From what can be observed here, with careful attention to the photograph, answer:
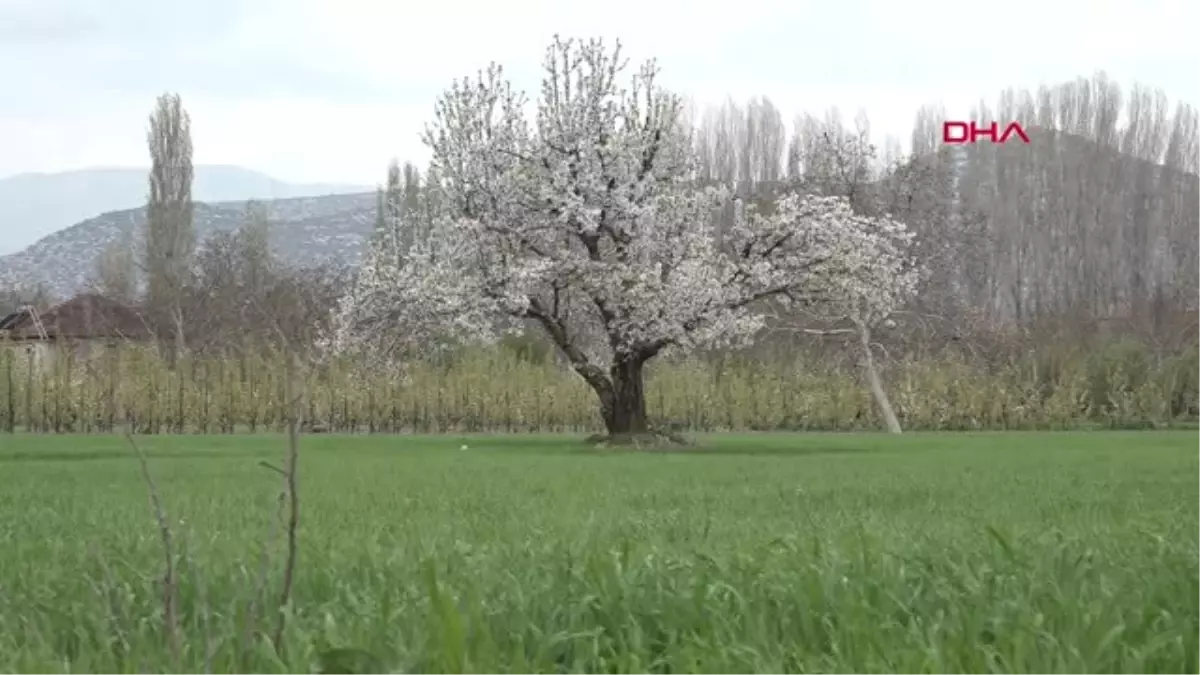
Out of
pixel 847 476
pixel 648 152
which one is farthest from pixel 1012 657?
pixel 648 152

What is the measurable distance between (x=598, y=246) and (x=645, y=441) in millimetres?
3702

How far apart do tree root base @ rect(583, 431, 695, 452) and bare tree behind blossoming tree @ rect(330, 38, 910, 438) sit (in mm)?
243

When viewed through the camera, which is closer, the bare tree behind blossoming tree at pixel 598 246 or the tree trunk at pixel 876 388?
the bare tree behind blossoming tree at pixel 598 246

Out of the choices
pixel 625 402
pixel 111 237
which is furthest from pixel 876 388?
pixel 111 237

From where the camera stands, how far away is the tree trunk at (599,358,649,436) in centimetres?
2231

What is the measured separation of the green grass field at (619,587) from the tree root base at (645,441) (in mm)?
12259

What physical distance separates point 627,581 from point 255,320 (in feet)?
123

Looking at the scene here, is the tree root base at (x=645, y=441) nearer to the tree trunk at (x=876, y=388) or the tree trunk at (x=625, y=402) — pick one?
the tree trunk at (x=625, y=402)

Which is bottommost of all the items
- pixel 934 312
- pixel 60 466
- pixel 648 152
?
pixel 60 466

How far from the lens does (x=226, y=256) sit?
49688mm

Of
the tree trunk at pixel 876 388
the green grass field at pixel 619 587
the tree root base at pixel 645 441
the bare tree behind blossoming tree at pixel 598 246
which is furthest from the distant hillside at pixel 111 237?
the green grass field at pixel 619 587

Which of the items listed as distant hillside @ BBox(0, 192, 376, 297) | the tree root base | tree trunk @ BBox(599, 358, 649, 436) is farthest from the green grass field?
distant hillside @ BBox(0, 192, 376, 297)

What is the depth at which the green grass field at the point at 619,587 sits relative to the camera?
2.55m

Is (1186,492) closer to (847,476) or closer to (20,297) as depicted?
(847,476)
